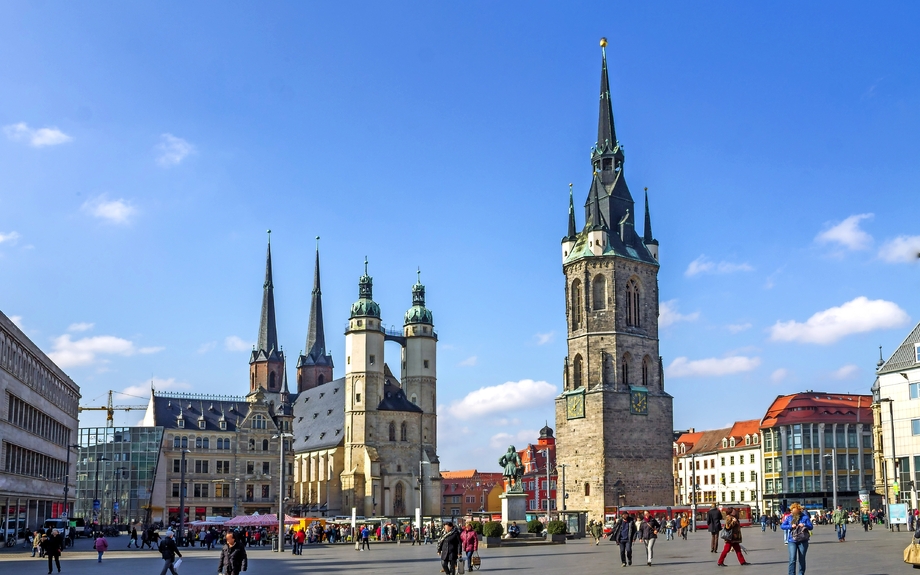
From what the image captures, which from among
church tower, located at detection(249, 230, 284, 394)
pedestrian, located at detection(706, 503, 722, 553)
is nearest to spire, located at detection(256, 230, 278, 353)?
church tower, located at detection(249, 230, 284, 394)

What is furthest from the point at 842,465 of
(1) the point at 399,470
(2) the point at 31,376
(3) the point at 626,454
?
(2) the point at 31,376

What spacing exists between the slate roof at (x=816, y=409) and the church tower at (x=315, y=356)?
6490 centimetres

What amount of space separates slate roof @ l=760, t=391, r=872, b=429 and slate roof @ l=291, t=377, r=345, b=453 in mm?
45899

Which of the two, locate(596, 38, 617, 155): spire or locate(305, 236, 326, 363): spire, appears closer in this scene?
locate(596, 38, 617, 155): spire

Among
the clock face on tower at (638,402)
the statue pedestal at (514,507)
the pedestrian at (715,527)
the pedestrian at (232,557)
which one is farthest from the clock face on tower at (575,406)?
the pedestrian at (232,557)

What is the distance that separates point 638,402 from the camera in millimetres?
90938

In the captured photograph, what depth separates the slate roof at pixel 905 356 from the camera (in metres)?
68.2

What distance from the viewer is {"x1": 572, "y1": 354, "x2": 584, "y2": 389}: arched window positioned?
3656 inches

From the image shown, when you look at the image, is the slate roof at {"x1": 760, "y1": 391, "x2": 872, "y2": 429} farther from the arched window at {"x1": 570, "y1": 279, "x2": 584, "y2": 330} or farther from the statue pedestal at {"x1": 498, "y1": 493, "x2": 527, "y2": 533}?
the statue pedestal at {"x1": 498, "y1": 493, "x2": 527, "y2": 533}

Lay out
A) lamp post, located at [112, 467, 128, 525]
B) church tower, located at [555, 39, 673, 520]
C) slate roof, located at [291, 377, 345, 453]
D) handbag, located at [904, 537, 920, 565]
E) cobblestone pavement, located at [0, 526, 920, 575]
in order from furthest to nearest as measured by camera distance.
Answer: slate roof, located at [291, 377, 345, 453] < lamp post, located at [112, 467, 128, 525] < church tower, located at [555, 39, 673, 520] < cobblestone pavement, located at [0, 526, 920, 575] < handbag, located at [904, 537, 920, 565]

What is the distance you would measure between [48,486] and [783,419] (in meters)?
69.1

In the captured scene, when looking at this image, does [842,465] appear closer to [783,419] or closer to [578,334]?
[783,419]

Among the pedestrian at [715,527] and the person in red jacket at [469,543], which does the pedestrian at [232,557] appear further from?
the pedestrian at [715,527]

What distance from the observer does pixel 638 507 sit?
82000 mm
